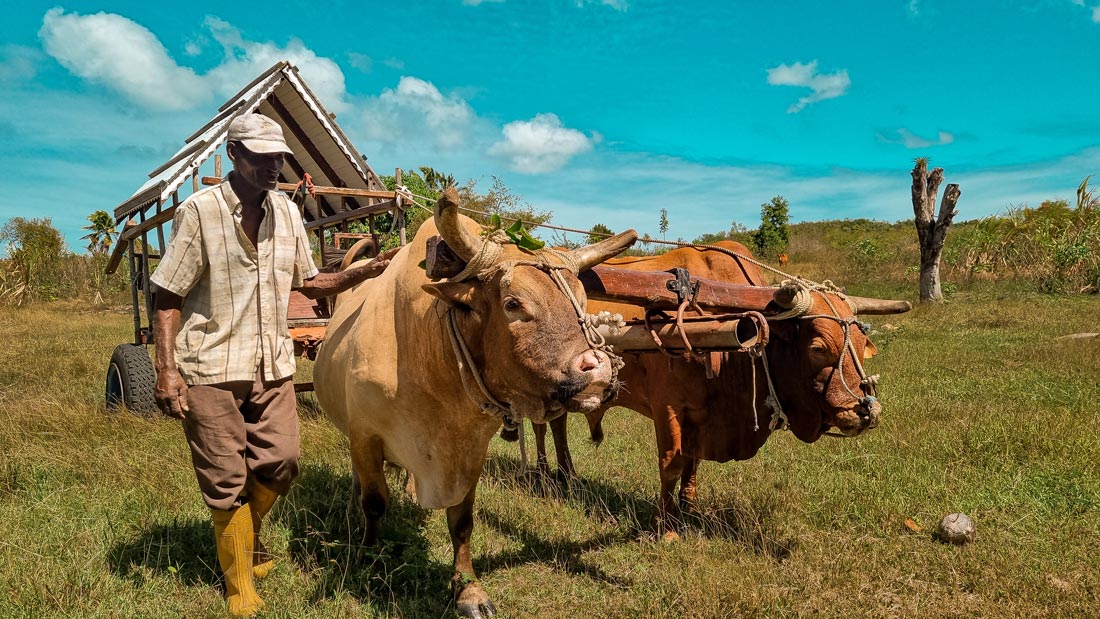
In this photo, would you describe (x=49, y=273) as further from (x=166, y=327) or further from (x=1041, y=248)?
(x=1041, y=248)

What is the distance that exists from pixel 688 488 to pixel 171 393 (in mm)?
3244

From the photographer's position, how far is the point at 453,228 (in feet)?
8.25

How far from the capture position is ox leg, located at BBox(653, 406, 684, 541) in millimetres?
4402

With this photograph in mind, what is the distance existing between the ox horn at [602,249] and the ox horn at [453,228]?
503 mm

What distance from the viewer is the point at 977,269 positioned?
64.2ft

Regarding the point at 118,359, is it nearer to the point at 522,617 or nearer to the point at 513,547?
the point at 513,547

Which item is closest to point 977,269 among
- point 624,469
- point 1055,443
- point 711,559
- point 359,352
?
point 1055,443

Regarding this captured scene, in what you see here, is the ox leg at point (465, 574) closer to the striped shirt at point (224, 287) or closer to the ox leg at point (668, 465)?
the striped shirt at point (224, 287)

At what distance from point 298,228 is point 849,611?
3.28 m

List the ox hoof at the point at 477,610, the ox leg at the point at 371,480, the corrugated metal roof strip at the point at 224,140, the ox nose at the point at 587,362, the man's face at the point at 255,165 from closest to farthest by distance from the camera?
the ox nose at the point at 587,362 < the man's face at the point at 255,165 < the ox hoof at the point at 477,610 < the ox leg at the point at 371,480 < the corrugated metal roof strip at the point at 224,140

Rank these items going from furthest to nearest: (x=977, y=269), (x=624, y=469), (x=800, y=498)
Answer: (x=977, y=269), (x=624, y=469), (x=800, y=498)

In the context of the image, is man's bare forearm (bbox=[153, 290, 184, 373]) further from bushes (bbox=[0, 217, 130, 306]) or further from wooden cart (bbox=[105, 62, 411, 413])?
bushes (bbox=[0, 217, 130, 306])

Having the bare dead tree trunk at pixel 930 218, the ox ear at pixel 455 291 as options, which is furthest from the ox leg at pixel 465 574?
the bare dead tree trunk at pixel 930 218

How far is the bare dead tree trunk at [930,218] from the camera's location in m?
15.7
